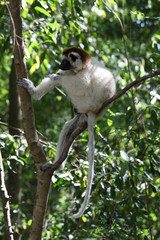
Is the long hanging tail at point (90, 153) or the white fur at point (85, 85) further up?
the white fur at point (85, 85)

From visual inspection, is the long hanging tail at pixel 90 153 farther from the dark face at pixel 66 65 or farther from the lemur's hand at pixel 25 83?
the lemur's hand at pixel 25 83

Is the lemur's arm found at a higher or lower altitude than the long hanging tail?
higher

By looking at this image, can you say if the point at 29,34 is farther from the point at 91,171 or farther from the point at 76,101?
the point at 91,171

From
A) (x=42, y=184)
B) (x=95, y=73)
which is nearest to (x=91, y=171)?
(x=42, y=184)

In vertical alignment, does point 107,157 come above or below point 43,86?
below

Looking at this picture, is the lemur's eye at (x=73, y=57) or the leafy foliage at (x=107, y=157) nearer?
the leafy foliage at (x=107, y=157)

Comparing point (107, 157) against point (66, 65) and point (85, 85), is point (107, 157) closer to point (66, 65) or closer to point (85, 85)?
point (85, 85)

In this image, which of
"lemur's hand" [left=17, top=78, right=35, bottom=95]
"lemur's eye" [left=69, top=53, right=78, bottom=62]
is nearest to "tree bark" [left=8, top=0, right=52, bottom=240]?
"lemur's hand" [left=17, top=78, right=35, bottom=95]

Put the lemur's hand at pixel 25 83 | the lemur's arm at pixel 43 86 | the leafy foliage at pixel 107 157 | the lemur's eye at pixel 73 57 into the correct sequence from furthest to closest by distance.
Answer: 1. the lemur's eye at pixel 73 57
2. the lemur's arm at pixel 43 86
3. the leafy foliage at pixel 107 157
4. the lemur's hand at pixel 25 83

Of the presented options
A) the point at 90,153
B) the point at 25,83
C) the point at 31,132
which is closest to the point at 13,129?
the point at 31,132

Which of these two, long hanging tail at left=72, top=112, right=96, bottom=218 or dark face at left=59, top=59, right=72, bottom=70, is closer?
long hanging tail at left=72, top=112, right=96, bottom=218

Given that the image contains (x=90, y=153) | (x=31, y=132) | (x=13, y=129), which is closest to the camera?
(x=90, y=153)

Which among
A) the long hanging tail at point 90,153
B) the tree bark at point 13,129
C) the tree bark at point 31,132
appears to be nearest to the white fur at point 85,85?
the long hanging tail at point 90,153

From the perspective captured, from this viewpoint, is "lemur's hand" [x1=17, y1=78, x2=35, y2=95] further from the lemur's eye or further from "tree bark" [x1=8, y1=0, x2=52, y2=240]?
the lemur's eye
